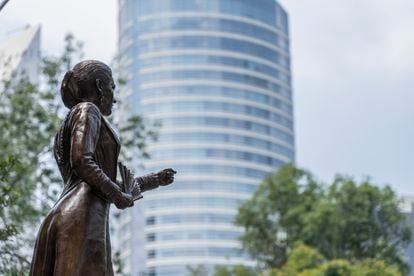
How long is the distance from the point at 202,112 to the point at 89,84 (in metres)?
104

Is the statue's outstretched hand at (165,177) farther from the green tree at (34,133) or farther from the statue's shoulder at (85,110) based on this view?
the green tree at (34,133)

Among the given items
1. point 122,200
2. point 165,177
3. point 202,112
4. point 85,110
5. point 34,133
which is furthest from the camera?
point 202,112

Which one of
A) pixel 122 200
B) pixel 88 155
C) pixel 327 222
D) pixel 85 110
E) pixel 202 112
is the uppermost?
pixel 202 112

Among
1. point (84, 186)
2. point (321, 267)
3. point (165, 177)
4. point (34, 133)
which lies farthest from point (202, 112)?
point (84, 186)

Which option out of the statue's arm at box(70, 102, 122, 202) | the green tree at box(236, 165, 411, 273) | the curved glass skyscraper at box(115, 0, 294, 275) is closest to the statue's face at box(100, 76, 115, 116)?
the statue's arm at box(70, 102, 122, 202)

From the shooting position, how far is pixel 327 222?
42.2 meters

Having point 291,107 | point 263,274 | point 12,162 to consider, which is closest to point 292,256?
point 263,274

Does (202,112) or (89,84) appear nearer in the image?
(89,84)

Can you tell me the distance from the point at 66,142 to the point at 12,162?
9.44 m

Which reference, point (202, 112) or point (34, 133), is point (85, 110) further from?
point (202, 112)

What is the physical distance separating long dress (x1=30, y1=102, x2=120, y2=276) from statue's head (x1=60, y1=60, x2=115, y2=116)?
205 mm

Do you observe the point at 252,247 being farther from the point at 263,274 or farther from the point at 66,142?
the point at 66,142

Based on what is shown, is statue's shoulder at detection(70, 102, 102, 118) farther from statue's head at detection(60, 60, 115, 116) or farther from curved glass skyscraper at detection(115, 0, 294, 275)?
curved glass skyscraper at detection(115, 0, 294, 275)

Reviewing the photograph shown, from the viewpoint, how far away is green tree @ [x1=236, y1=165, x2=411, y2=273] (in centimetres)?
4284
